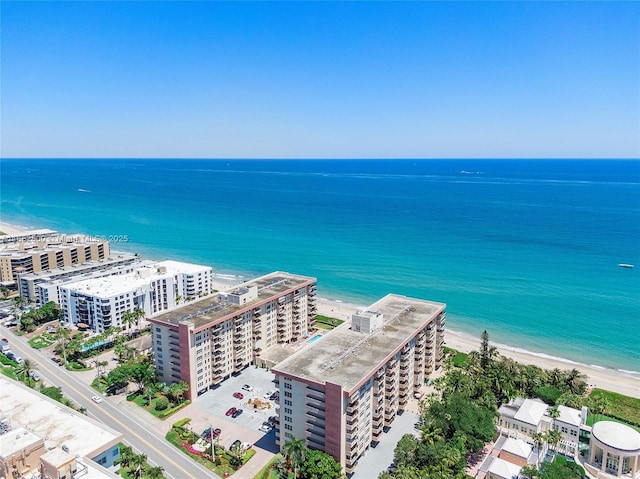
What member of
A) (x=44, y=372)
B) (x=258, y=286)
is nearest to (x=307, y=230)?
(x=258, y=286)

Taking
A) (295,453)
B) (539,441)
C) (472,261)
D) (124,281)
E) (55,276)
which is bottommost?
(539,441)

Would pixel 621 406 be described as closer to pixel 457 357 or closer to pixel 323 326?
pixel 457 357

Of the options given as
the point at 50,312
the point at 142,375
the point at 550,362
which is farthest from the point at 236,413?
the point at 550,362

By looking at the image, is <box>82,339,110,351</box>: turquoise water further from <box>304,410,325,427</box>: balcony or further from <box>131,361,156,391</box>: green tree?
<box>304,410,325,427</box>: balcony

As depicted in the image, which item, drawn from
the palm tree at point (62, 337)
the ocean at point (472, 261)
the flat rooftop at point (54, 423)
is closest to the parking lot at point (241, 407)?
the flat rooftop at point (54, 423)

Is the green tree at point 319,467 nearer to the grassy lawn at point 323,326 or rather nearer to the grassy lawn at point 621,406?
the grassy lawn at point 621,406
